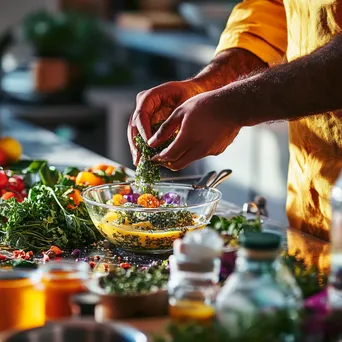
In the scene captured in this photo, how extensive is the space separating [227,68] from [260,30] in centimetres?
15

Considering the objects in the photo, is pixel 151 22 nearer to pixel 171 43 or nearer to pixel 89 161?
pixel 171 43

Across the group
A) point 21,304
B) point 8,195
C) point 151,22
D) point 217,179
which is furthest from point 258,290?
point 151,22

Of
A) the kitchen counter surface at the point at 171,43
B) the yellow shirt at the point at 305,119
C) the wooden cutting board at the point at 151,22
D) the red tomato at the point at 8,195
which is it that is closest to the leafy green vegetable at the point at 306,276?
the yellow shirt at the point at 305,119

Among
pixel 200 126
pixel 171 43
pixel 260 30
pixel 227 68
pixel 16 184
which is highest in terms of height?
pixel 171 43

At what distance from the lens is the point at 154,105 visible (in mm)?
2236

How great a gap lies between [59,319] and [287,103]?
669 mm

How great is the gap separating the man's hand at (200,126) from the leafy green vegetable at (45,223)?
332 millimetres

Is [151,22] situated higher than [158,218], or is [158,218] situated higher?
[151,22]

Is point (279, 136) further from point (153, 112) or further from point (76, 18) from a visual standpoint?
point (153, 112)

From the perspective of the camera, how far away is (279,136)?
185 inches

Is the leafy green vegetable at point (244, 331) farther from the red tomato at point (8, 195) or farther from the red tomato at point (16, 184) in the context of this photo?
the red tomato at point (16, 184)

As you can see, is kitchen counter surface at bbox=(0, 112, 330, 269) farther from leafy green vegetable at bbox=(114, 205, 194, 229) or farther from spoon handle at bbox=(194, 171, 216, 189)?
leafy green vegetable at bbox=(114, 205, 194, 229)

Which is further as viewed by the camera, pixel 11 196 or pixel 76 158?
pixel 76 158

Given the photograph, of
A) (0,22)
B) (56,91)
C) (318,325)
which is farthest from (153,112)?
(0,22)
